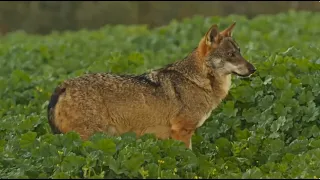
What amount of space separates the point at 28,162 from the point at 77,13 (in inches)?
993

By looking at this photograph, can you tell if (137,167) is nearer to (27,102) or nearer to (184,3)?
(27,102)

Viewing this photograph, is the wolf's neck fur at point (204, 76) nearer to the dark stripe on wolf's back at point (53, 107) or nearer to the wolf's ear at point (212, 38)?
the wolf's ear at point (212, 38)

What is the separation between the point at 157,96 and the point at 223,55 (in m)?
0.87

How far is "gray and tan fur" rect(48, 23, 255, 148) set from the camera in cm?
817

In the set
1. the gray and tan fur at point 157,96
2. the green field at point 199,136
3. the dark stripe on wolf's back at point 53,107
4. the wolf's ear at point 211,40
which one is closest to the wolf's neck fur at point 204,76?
the gray and tan fur at point 157,96

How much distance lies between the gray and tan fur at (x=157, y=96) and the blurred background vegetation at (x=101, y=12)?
74.1 feet

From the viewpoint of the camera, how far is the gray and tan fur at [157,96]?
8172mm

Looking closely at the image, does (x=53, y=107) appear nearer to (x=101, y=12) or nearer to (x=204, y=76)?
(x=204, y=76)

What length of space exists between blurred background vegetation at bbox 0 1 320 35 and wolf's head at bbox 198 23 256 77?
22.6 metres

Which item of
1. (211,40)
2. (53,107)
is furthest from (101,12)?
(53,107)

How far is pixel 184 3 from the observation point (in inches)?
1278

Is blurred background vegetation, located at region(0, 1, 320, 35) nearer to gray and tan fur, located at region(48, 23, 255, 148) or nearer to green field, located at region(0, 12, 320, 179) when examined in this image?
green field, located at region(0, 12, 320, 179)

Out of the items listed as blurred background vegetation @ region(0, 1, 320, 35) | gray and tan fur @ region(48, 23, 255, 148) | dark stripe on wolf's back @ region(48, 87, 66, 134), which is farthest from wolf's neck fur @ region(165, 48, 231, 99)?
blurred background vegetation @ region(0, 1, 320, 35)

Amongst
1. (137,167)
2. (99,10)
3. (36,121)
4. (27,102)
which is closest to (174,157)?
(137,167)
